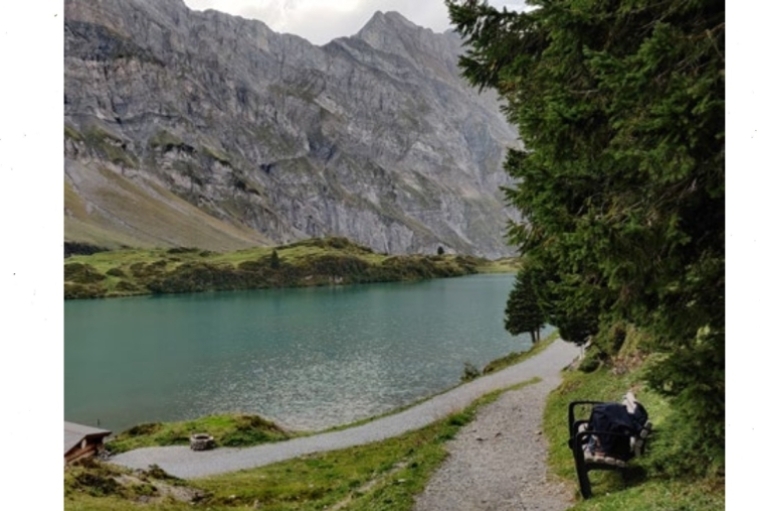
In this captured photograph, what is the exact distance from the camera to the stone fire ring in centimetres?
3155

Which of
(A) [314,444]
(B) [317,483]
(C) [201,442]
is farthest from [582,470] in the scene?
(C) [201,442]

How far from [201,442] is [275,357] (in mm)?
35070

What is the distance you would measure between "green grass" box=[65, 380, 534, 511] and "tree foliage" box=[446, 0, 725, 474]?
26.7 feet

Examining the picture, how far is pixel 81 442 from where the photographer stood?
30.0 m

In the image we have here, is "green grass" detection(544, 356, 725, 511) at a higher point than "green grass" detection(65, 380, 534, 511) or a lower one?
higher

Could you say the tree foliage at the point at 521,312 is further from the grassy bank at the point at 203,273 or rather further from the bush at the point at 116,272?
the bush at the point at 116,272

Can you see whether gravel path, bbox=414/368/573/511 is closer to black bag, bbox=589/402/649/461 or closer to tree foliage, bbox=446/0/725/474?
black bag, bbox=589/402/649/461

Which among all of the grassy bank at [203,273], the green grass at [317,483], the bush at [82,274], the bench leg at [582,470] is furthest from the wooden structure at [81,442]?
the bush at [82,274]

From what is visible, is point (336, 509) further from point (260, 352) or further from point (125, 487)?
point (260, 352)

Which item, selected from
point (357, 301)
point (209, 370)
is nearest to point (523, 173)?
point (209, 370)

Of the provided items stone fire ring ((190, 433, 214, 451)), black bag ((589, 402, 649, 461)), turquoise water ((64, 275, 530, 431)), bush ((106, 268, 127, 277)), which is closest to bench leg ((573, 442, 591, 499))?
black bag ((589, 402, 649, 461))

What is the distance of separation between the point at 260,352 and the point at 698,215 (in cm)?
6778

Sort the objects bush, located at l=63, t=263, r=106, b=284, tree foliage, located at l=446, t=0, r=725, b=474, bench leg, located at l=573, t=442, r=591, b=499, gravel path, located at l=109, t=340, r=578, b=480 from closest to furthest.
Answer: tree foliage, located at l=446, t=0, r=725, b=474
bench leg, located at l=573, t=442, r=591, b=499
gravel path, located at l=109, t=340, r=578, b=480
bush, located at l=63, t=263, r=106, b=284

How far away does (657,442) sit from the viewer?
9094 mm
